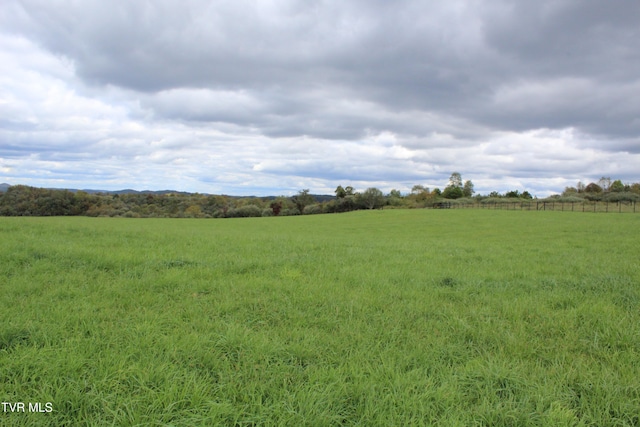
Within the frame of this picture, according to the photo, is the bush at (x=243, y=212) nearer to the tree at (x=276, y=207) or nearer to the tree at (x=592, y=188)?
the tree at (x=276, y=207)

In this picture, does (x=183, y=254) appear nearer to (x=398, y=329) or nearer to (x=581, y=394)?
(x=398, y=329)

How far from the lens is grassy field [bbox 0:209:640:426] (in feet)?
8.67

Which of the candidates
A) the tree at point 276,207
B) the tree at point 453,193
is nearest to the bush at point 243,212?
the tree at point 276,207

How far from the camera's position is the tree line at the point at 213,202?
6538 centimetres

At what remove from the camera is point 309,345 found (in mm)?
3654

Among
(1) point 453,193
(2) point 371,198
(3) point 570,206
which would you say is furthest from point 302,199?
(3) point 570,206

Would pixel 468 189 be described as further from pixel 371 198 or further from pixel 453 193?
pixel 371 198

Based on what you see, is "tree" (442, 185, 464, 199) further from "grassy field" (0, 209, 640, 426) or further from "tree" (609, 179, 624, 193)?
"grassy field" (0, 209, 640, 426)

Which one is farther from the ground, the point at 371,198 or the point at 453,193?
the point at 453,193

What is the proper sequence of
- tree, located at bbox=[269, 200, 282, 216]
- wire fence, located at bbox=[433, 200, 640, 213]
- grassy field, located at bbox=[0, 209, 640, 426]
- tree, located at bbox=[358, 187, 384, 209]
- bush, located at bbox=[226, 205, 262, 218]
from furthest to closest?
tree, located at bbox=[269, 200, 282, 216] < tree, located at bbox=[358, 187, 384, 209] < bush, located at bbox=[226, 205, 262, 218] < wire fence, located at bbox=[433, 200, 640, 213] < grassy field, located at bbox=[0, 209, 640, 426]

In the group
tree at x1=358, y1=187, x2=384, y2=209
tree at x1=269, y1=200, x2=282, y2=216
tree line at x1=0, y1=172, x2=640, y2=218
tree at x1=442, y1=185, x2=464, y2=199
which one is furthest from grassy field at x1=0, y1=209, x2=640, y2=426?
tree at x1=442, y1=185, x2=464, y2=199

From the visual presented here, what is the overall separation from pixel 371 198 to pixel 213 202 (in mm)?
42892

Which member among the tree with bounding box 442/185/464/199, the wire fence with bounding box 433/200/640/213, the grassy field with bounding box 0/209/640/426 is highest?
the tree with bounding box 442/185/464/199

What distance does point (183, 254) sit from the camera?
845cm
